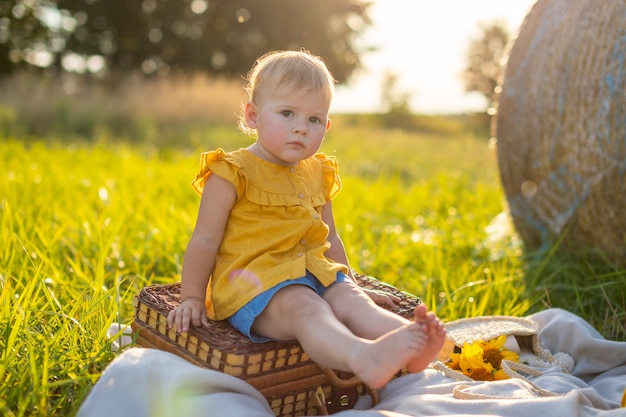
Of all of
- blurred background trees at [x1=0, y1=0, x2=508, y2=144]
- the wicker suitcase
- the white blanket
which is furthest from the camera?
blurred background trees at [x1=0, y1=0, x2=508, y2=144]

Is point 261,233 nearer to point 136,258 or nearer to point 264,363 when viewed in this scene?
point 264,363

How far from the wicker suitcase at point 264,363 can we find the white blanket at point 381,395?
0.30 ft

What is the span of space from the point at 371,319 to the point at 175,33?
20.2 meters

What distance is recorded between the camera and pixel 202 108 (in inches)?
519

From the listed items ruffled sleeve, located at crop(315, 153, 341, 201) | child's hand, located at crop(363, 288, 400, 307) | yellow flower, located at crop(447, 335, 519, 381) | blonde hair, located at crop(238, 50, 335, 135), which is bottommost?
yellow flower, located at crop(447, 335, 519, 381)

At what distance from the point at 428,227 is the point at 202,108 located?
8.72m

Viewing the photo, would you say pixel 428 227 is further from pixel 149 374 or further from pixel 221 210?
pixel 149 374

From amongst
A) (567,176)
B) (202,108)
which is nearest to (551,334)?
(567,176)

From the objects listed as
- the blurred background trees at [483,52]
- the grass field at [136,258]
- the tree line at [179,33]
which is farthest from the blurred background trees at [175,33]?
the grass field at [136,258]

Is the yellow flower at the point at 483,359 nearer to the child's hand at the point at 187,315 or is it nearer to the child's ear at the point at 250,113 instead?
the child's hand at the point at 187,315

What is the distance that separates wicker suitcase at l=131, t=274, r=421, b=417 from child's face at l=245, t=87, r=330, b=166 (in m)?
0.62

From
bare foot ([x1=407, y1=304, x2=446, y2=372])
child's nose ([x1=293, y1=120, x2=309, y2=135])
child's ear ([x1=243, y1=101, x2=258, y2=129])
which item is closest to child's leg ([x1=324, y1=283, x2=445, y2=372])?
bare foot ([x1=407, y1=304, x2=446, y2=372])

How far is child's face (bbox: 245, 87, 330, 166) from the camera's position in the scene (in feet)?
7.61

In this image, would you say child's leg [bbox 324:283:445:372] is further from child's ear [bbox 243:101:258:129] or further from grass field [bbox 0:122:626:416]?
grass field [bbox 0:122:626:416]
